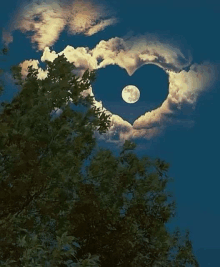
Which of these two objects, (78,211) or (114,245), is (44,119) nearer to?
(78,211)

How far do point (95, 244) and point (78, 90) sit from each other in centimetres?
612

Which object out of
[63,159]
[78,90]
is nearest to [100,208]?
[63,159]

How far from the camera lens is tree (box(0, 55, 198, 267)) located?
16422 mm

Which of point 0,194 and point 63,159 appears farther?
point 63,159

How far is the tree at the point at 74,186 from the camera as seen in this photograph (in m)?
16.4

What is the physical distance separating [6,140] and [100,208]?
16.8 feet

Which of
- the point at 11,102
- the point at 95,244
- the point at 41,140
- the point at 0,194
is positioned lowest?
the point at 0,194

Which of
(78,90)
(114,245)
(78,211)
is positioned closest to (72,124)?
(78,90)

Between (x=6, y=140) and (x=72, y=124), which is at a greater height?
(x=72, y=124)

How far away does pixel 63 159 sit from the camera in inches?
727

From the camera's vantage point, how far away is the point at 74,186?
20.0 m

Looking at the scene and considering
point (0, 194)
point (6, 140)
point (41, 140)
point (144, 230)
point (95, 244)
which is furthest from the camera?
point (144, 230)

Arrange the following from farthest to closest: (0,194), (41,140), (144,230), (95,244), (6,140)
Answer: (144,230), (95,244), (41,140), (6,140), (0,194)

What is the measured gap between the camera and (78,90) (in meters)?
21.9
